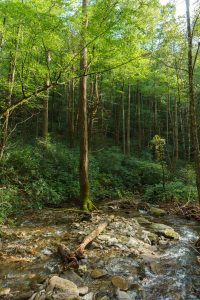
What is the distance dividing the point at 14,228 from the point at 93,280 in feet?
12.6

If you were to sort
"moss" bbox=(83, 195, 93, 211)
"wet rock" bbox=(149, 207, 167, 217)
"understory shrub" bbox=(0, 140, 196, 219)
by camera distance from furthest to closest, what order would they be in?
"wet rock" bbox=(149, 207, 167, 217) → "understory shrub" bbox=(0, 140, 196, 219) → "moss" bbox=(83, 195, 93, 211)

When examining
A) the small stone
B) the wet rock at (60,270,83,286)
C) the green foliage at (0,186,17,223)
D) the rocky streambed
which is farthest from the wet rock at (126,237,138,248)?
the green foliage at (0,186,17,223)

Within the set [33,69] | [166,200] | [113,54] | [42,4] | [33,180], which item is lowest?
[166,200]

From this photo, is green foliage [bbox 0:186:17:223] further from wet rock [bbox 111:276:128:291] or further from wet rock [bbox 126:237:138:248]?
wet rock [bbox 111:276:128:291]

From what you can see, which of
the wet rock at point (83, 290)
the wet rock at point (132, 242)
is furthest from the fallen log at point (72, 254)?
the wet rock at point (132, 242)

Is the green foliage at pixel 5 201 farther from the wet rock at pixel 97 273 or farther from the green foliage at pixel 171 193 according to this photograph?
the green foliage at pixel 171 193

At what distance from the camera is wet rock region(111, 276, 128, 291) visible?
4621mm

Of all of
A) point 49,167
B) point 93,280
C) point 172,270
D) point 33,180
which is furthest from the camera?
point 49,167

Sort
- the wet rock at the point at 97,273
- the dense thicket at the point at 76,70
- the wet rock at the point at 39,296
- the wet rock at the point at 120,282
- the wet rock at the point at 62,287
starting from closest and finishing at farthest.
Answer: the wet rock at the point at 39,296
the wet rock at the point at 62,287
the wet rock at the point at 120,282
the wet rock at the point at 97,273
the dense thicket at the point at 76,70

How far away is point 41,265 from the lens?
17.7ft

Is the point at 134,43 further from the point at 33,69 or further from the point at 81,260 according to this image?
the point at 81,260

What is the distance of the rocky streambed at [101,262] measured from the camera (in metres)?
4.41

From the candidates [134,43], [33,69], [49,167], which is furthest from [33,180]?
[134,43]

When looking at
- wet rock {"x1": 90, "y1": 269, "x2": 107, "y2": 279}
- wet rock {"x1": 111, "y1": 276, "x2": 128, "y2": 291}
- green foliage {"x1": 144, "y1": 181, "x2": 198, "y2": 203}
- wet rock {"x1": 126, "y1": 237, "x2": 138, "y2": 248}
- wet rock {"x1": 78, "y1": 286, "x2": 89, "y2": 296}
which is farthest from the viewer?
green foliage {"x1": 144, "y1": 181, "x2": 198, "y2": 203}
